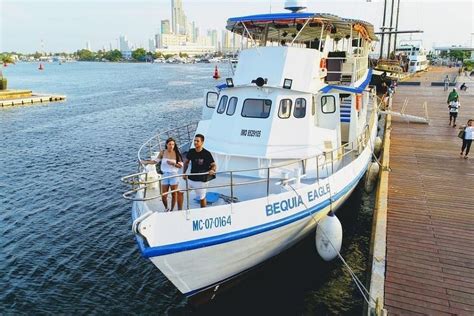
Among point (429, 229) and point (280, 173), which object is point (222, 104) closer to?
point (280, 173)

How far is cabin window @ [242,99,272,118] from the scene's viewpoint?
11.5 meters

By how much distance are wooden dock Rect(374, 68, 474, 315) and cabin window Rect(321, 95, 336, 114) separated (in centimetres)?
337

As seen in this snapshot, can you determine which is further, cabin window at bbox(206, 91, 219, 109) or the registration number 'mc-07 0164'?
cabin window at bbox(206, 91, 219, 109)

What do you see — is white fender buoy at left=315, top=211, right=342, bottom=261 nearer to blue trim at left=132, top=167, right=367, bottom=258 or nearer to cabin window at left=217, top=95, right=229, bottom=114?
blue trim at left=132, top=167, right=367, bottom=258

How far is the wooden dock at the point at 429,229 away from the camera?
7.58 metres

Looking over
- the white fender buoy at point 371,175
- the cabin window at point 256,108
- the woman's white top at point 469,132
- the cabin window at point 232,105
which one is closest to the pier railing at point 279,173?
the cabin window at point 256,108

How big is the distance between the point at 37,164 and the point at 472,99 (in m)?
35.2

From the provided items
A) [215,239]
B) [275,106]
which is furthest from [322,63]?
[215,239]

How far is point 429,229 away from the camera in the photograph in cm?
1025

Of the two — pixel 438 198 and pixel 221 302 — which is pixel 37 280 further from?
pixel 438 198

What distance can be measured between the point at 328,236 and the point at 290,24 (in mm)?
7065

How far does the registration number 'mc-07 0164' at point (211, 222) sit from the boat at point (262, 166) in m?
0.02

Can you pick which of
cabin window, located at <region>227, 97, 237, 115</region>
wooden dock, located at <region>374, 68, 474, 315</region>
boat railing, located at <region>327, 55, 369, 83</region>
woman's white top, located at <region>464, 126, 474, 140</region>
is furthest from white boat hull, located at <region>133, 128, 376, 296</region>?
woman's white top, located at <region>464, 126, 474, 140</region>

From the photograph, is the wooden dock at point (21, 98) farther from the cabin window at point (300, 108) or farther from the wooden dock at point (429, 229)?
the cabin window at point (300, 108)
